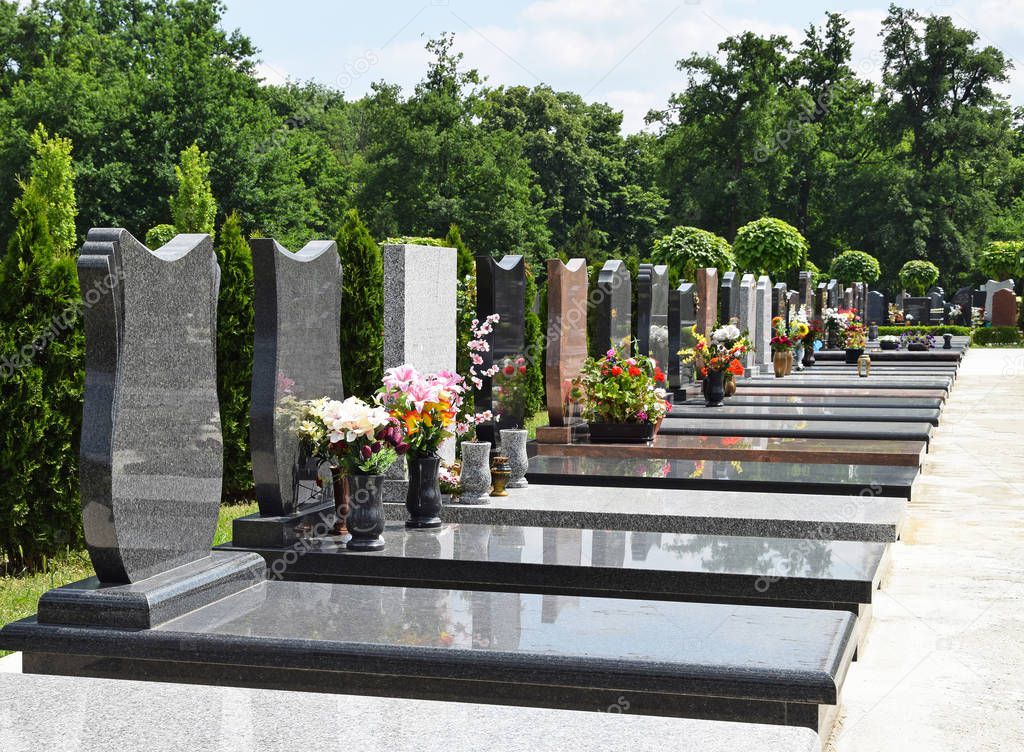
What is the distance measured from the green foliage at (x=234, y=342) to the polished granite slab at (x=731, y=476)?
9.01ft

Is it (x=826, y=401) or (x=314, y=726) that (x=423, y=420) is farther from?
(x=826, y=401)

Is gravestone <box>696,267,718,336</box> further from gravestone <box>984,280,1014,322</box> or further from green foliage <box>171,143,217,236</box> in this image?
gravestone <box>984,280,1014,322</box>

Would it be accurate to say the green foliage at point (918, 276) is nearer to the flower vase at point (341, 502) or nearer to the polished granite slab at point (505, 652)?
the flower vase at point (341, 502)

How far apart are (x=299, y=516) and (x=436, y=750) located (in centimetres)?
343

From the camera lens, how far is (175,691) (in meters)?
4.31

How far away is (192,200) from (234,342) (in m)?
23.6

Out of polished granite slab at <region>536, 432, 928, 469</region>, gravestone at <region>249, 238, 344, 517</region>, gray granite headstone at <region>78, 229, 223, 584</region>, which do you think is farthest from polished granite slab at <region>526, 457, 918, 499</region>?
gray granite headstone at <region>78, 229, 223, 584</region>

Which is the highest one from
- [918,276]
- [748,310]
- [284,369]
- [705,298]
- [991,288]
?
[918,276]

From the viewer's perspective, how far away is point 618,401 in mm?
11594

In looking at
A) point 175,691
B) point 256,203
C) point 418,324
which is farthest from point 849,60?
point 175,691

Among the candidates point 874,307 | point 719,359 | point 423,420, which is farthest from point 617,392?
point 874,307

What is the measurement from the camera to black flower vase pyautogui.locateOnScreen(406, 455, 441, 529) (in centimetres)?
723

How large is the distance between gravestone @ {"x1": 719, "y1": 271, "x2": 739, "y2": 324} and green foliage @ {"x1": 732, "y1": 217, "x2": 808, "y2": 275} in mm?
18442

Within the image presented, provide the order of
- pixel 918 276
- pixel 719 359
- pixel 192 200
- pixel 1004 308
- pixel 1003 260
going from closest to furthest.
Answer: pixel 719 359
pixel 192 200
pixel 1004 308
pixel 1003 260
pixel 918 276
